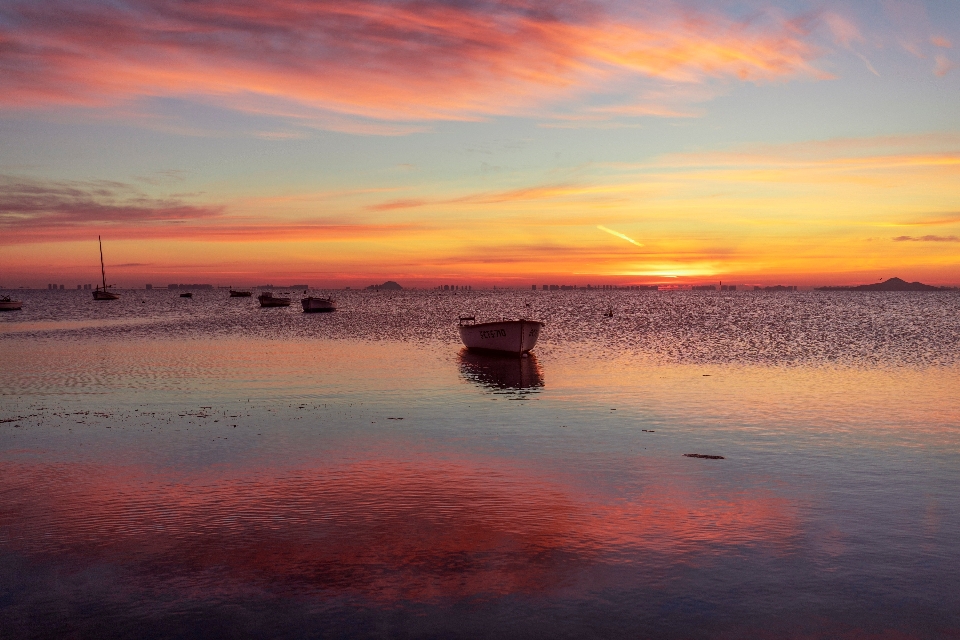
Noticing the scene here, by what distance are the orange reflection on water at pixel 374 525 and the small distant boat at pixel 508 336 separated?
98.3 feet

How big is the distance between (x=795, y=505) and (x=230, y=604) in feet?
34.3

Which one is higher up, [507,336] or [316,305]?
[507,336]

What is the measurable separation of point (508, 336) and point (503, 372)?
871 centimetres

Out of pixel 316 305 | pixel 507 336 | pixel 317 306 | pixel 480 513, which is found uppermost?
pixel 507 336

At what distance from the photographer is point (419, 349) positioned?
53969mm

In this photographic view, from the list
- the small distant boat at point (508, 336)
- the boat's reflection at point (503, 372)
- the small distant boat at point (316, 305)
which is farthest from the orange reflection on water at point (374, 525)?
the small distant boat at point (316, 305)

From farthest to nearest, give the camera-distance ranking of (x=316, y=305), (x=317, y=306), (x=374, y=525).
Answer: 1. (x=316, y=305)
2. (x=317, y=306)
3. (x=374, y=525)

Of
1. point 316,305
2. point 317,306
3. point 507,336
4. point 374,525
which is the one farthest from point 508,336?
point 316,305

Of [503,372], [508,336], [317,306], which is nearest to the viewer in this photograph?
[503,372]

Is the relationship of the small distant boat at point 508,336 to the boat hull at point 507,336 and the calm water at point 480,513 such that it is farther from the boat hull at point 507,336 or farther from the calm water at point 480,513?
the calm water at point 480,513

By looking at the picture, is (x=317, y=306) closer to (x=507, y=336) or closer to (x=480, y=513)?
(x=507, y=336)

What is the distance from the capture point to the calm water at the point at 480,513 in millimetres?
9148

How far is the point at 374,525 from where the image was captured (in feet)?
41.1

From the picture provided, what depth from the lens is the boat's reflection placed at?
32531mm
